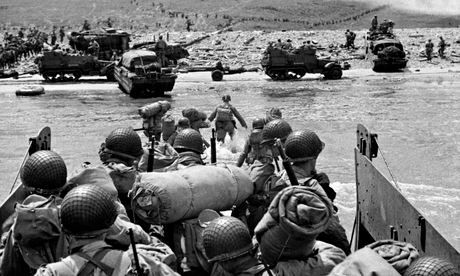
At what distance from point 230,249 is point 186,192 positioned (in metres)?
1.02

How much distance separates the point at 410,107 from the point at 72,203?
61.1 ft

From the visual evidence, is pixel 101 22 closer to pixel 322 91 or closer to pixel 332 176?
pixel 322 91

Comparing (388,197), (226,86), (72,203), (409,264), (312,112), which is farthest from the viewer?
(226,86)

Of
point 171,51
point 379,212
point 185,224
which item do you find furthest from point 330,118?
point 171,51

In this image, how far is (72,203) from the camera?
3576 millimetres

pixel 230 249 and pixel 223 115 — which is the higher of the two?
pixel 230 249

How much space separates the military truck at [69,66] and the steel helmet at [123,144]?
25389mm

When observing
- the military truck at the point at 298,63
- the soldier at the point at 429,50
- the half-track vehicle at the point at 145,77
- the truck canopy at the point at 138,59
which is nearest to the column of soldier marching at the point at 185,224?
the half-track vehicle at the point at 145,77

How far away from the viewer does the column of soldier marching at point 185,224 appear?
11.5ft

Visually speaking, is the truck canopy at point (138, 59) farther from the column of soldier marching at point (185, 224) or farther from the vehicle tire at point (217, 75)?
the column of soldier marching at point (185, 224)

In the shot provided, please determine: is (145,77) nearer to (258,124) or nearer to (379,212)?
(258,124)

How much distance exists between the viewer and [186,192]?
466cm

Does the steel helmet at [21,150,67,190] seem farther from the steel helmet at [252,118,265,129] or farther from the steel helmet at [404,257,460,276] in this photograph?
the steel helmet at [252,118,265,129]

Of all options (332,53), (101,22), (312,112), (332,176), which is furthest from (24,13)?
(332,176)
